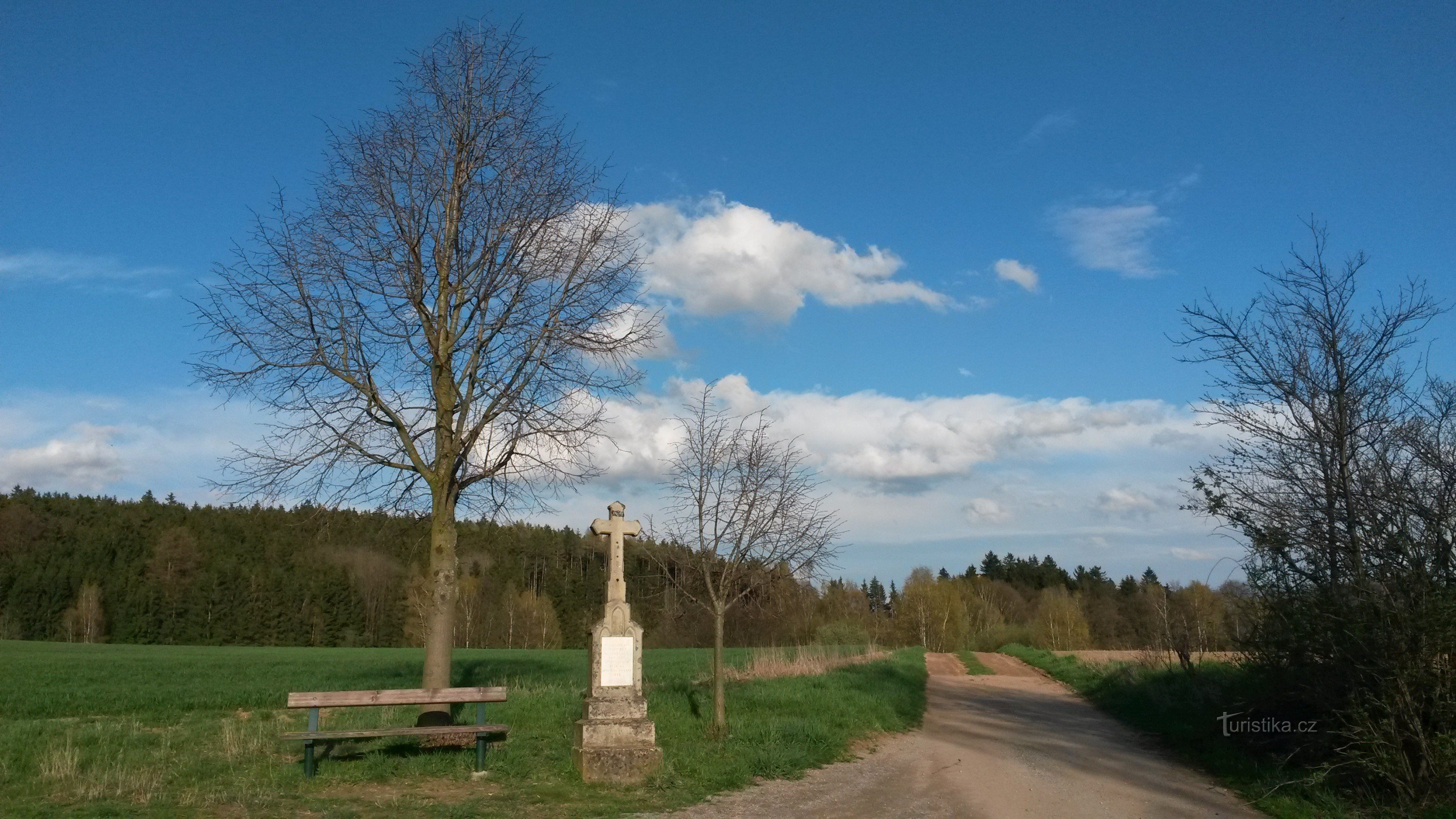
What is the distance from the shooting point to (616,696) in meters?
10.4

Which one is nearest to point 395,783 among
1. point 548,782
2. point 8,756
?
point 548,782

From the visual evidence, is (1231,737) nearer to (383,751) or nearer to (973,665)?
(383,751)

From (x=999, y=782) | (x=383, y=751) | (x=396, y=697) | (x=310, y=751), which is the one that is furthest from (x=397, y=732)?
(x=999, y=782)

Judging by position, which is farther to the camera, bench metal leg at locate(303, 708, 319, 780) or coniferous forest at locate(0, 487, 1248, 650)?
coniferous forest at locate(0, 487, 1248, 650)

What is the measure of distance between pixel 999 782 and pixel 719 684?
12.6 feet

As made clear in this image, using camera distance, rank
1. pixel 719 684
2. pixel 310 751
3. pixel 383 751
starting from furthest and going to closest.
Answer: pixel 719 684 → pixel 383 751 → pixel 310 751

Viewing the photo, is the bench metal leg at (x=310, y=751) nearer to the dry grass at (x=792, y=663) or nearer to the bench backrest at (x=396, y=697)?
the bench backrest at (x=396, y=697)

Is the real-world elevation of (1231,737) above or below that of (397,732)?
below

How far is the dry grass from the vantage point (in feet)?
68.1

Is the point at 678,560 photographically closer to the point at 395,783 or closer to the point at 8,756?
the point at 395,783

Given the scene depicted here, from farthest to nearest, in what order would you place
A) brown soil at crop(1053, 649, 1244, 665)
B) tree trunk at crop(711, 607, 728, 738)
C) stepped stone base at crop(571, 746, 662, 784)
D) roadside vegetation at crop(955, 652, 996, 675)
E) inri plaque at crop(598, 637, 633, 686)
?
roadside vegetation at crop(955, 652, 996, 675), brown soil at crop(1053, 649, 1244, 665), tree trunk at crop(711, 607, 728, 738), inri plaque at crop(598, 637, 633, 686), stepped stone base at crop(571, 746, 662, 784)

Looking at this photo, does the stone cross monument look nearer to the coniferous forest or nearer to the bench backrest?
the bench backrest

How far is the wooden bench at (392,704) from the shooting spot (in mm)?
9352

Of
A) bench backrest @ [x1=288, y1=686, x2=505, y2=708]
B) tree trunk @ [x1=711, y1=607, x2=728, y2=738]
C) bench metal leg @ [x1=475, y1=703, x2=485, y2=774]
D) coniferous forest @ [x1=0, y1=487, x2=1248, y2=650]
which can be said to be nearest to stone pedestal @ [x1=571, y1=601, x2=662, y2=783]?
bench metal leg @ [x1=475, y1=703, x2=485, y2=774]
